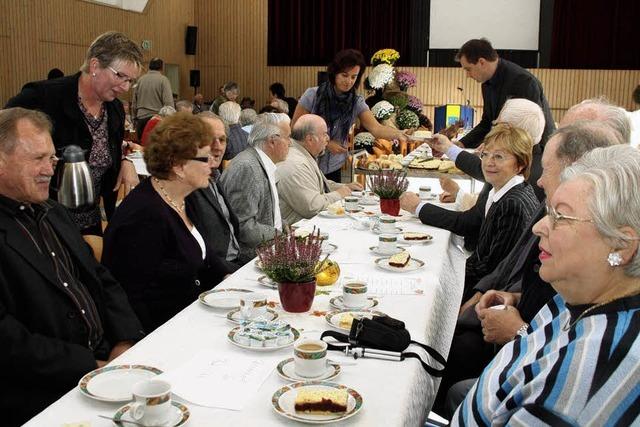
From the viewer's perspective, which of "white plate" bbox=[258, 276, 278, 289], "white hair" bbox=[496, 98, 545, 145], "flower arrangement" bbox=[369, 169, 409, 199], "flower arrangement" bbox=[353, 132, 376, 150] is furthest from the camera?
"flower arrangement" bbox=[353, 132, 376, 150]

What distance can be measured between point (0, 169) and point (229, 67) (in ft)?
45.9

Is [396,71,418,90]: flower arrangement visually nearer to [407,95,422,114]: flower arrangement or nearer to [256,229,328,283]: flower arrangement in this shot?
[407,95,422,114]: flower arrangement

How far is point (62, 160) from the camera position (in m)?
2.85

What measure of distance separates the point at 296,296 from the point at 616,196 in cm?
107

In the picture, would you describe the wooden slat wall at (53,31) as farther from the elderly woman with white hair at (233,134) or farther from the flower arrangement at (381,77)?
the flower arrangement at (381,77)

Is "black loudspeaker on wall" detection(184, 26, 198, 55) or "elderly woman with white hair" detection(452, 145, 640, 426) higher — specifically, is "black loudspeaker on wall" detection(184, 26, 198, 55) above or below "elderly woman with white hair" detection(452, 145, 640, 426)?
above

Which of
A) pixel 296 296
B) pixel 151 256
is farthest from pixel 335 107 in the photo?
pixel 296 296

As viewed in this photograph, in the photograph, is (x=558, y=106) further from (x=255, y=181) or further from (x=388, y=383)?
(x=388, y=383)

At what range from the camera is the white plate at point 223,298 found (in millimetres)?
2289

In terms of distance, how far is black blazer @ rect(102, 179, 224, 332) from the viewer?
2.64 metres

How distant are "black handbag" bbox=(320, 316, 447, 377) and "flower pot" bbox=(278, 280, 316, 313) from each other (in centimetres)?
24

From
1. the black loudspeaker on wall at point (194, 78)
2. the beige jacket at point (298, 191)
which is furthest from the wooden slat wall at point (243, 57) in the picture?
the beige jacket at point (298, 191)

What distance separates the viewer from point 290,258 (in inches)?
84.6

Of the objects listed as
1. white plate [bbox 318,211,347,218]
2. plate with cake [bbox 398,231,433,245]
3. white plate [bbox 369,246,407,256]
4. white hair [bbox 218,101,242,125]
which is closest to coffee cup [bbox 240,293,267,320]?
white plate [bbox 369,246,407,256]
